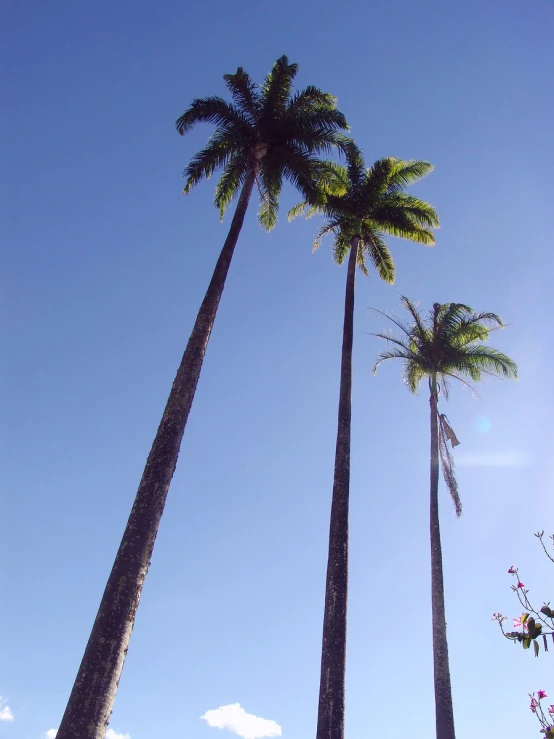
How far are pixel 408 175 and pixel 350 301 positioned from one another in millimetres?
6634

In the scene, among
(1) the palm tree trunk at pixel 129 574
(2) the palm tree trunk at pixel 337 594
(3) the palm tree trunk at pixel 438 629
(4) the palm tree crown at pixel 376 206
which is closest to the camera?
(1) the palm tree trunk at pixel 129 574

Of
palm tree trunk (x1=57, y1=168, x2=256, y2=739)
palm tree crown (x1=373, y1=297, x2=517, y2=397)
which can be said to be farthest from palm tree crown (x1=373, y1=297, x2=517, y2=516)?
palm tree trunk (x1=57, y1=168, x2=256, y2=739)

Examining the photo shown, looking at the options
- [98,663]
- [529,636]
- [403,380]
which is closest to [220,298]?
[98,663]

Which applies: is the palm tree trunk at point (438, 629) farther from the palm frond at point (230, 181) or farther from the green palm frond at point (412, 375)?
the palm frond at point (230, 181)

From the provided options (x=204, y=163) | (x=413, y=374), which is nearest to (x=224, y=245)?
(x=204, y=163)

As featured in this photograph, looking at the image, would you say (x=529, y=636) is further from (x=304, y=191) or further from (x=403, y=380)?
(x=403, y=380)

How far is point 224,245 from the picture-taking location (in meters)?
14.3

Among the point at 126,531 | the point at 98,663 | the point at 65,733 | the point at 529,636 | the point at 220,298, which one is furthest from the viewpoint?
the point at 220,298

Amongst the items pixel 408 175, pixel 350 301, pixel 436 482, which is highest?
pixel 408 175

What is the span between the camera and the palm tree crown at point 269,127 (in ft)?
54.8

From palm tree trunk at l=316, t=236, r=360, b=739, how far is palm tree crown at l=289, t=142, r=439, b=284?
692cm

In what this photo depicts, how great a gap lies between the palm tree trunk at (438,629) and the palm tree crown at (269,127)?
11507mm

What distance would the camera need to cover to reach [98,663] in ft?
24.9

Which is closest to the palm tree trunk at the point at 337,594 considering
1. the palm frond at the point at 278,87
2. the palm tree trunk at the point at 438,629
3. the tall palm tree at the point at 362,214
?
the tall palm tree at the point at 362,214
